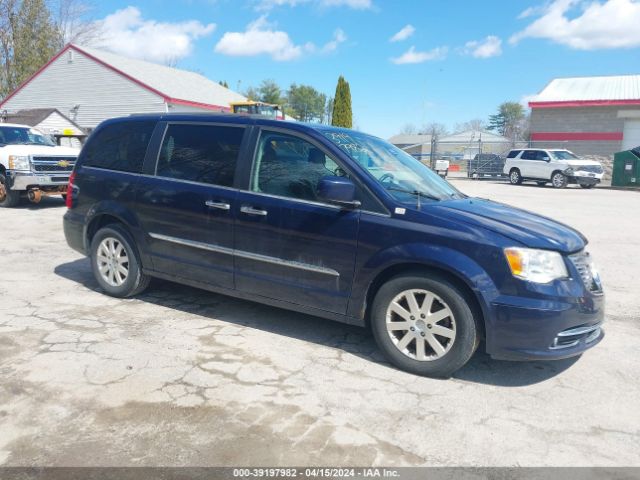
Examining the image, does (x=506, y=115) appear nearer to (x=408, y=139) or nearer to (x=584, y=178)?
(x=408, y=139)

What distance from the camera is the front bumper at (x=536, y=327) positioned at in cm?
339

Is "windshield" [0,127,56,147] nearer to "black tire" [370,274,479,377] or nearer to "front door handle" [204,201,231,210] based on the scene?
"front door handle" [204,201,231,210]

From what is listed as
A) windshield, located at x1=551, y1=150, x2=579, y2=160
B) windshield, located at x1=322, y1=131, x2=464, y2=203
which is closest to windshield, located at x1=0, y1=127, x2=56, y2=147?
windshield, located at x1=322, y1=131, x2=464, y2=203

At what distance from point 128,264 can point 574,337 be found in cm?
409

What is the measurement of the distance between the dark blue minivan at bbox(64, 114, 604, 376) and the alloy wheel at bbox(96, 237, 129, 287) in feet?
0.05

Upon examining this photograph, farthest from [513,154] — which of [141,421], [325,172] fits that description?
[141,421]

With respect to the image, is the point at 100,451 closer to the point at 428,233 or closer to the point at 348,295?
the point at 348,295

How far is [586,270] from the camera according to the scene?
12.2 ft

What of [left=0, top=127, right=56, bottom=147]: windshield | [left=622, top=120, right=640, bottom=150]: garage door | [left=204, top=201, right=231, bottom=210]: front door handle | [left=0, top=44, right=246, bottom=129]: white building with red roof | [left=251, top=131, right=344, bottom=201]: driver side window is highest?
[left=0, top=44, right=246, bottom=129]: white building with red roof

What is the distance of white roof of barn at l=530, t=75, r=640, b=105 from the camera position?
3086cm

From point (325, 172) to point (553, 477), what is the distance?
2.57 metres

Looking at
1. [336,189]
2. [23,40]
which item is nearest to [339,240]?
[336,189]

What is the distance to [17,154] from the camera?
438 inches

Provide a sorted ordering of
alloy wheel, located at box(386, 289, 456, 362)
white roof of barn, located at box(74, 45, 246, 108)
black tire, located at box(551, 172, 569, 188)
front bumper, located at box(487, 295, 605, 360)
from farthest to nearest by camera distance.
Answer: white roof of barn, located at box(74, 45, 246, 108) < black tire, located at box(551, 172, 569, 188) < alloy wheel, located at box(386, 289, 456, 362) < front bumper, located at box(487, 295, 605, 360)
